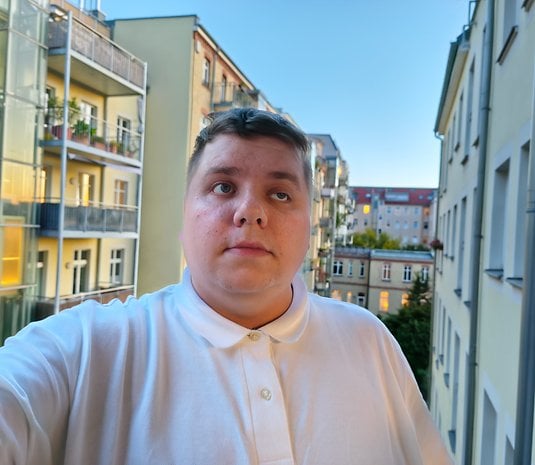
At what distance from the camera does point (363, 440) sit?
2.89 feet

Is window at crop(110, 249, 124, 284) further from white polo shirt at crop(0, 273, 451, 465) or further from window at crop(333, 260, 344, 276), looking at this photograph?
window at crop(333, 260, 344, 276)

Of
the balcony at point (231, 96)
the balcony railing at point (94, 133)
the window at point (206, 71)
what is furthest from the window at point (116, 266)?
the window at point (206, 71)

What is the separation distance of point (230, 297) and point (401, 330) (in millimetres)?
16869

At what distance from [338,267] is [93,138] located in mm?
24582

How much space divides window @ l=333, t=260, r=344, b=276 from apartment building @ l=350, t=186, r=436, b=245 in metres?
38.8

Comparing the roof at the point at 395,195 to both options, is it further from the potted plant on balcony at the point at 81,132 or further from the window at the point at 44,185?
the window at the point at 44,185

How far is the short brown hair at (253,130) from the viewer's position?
905 mm

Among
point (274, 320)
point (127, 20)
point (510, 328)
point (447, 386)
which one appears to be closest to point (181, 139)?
point (127, 20)

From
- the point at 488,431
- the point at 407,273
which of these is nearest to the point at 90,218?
the point at 488,431

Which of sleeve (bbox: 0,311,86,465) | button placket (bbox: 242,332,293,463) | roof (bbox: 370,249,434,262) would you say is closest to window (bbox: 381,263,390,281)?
roof (bbox: 370,249,434,262)

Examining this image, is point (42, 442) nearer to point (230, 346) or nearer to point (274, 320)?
point (230, 346)

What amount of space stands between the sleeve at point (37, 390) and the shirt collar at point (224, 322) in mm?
209

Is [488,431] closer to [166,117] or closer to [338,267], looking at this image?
[166,117]

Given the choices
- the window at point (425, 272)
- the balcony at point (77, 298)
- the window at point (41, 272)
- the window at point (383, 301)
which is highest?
the window at point (41, 272)
